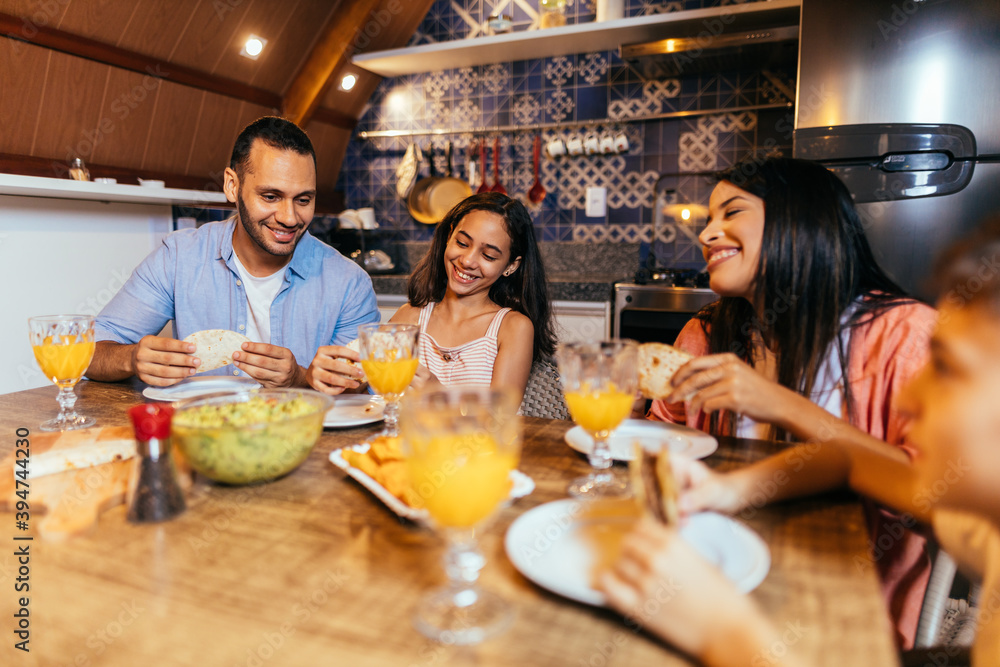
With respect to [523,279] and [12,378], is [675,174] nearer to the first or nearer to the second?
[523,279]

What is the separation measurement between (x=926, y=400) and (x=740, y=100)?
3259mm

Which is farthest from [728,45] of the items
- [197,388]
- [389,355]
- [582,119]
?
[197,388]

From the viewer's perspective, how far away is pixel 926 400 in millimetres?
704

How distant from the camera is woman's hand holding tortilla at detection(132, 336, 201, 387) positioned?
1.50 m

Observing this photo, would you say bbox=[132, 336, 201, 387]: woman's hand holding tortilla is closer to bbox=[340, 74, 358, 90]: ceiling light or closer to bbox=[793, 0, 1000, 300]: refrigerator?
bbox=[793, 0, 1000, 300]: refrigerator

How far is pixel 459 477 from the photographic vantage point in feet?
2.14

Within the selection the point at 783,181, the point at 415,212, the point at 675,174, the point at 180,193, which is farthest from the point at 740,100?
the point at 180,193

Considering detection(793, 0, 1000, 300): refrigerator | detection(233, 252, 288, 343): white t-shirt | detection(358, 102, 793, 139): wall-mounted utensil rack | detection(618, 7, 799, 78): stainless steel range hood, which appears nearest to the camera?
detection(233, 252, 288, 343): white t-shirt

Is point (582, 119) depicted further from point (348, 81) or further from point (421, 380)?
point (421, 380)

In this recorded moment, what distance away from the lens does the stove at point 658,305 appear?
3084mm

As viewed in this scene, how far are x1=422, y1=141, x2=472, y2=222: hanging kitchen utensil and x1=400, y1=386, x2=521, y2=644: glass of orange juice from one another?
3.59 meters

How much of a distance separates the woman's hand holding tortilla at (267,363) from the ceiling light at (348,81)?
114 inches

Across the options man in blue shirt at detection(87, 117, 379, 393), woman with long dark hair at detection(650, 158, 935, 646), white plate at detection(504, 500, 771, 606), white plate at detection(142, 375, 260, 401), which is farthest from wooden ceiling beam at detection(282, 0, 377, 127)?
white plate at detection(504, 500, 771, 606)

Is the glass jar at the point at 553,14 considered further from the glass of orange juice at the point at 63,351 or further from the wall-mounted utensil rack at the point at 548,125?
the glass of orange juice at the point at 63,351
